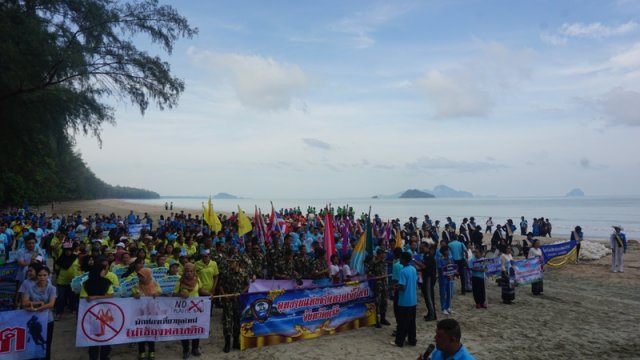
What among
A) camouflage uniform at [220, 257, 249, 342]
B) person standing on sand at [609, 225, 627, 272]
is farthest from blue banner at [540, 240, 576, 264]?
camouflage uniform at [220, 257, 249, 342]

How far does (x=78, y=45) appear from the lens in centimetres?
1619

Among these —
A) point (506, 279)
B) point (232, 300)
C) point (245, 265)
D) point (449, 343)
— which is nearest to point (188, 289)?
point (232, 300)

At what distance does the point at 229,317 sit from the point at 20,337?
10.8ft

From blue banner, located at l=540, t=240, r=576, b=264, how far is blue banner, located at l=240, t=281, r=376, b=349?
35.9 ft

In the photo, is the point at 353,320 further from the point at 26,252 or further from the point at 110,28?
the point at 110,28

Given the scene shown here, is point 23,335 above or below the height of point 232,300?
below

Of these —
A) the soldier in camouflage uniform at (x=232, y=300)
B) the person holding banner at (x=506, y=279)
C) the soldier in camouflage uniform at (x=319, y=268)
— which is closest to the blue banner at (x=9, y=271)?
the soldier in camouflage uniform at (x=232, y=300)

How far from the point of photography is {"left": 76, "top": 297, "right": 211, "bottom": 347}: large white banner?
23.0ft

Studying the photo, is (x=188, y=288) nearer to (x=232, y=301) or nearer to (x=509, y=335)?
(x=232, y=301)

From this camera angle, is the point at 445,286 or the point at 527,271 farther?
the point at 527,271

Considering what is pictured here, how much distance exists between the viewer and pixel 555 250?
17.6 m

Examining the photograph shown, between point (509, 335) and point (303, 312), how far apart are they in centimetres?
455

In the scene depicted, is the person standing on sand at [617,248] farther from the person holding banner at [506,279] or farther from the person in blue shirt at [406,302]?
the person in blue shirt at [406,302]

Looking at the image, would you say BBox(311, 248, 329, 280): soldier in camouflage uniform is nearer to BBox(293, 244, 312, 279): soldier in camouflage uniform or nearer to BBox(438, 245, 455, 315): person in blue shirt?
BBox(293, 244, 312, 279): soldier in camouflage uniform
